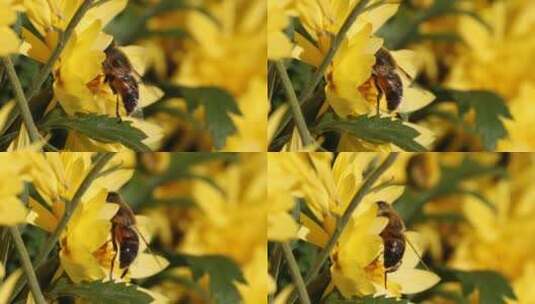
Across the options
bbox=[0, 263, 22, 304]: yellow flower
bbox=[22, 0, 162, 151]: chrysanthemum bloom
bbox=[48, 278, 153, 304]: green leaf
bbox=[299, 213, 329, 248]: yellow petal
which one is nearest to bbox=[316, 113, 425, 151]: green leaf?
bbox=[299, 213, 329, 248]: yellow petal

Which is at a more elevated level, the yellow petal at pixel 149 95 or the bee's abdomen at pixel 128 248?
the yellow petal at pixel 149 95

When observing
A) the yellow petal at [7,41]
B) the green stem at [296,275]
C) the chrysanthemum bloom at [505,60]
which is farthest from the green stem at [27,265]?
the chrysanthemum bloom at [505,60]

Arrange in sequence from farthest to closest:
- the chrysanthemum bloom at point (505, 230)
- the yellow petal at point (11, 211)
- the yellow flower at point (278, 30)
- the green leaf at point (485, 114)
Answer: the chrysanthemum bloom at point (505, 230) < the green leaf at point (485, 114) < the yellow flower at point (278, 30) < the yellow petal at point (11, 211)

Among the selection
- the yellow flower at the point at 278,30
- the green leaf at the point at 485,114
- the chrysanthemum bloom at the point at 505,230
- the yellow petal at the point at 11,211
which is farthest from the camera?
the chrysanthemum bloom at the point at 505,230

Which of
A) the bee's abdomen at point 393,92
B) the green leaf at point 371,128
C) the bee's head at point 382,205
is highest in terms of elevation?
the bee's abdomen at point 393,92

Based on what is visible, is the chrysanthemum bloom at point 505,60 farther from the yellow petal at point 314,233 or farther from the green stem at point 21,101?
the green stem at point 21,101

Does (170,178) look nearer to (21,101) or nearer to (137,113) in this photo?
(137,113)
